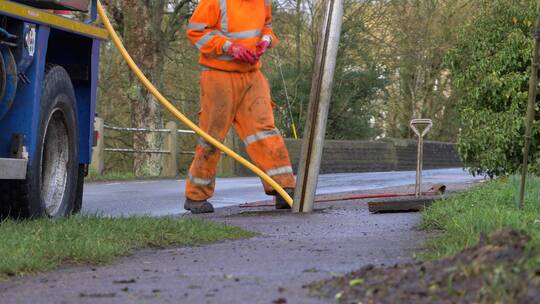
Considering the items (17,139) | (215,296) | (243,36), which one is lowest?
(215,296)

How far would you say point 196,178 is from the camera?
10445mm

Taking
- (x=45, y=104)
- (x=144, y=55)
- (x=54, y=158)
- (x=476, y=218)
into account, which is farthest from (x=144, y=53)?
(x=476, y=218)

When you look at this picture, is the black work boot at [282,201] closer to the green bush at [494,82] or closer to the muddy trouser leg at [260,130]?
the muddy trouser leg at [260,130]

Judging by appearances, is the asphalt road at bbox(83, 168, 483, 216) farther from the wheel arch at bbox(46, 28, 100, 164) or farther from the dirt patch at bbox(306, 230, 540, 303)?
the dirt patch at bbox(306, 230, 540, 303)

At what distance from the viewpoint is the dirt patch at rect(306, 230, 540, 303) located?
3.97 metres

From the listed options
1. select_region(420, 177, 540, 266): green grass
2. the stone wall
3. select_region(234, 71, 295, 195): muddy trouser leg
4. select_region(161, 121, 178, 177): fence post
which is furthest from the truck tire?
select_region(161, 121, 178, 177): fence post

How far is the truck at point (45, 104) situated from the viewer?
762 centimetres

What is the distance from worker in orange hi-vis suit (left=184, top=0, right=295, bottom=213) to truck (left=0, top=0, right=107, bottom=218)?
1.20 metres

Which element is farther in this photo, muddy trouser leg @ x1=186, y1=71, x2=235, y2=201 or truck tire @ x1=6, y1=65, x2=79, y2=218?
muddy trouser leg @ x1=186, y1=71, x2=235, y2=201

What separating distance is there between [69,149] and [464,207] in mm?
2820

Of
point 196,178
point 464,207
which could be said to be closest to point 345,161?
point 196,178

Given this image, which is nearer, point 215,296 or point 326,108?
point 215,296

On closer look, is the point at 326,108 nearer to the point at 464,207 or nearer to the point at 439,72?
the point at 464,207

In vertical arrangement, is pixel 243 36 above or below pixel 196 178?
above
